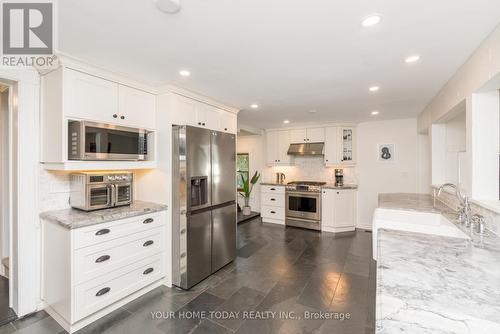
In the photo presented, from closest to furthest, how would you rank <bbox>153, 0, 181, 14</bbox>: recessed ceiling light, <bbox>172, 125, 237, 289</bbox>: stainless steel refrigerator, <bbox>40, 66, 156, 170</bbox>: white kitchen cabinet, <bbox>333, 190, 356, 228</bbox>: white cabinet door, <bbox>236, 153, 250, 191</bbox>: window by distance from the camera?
<bbox>153, 0, 181, 14</bbox>: recessed ceiling light < <bbox>40, 66, 156, 170</bbox>: white kitchen cabinet < <bbox>172, 125, 237, 289</bbox>: stainless steel refrigerator < <bbox>333, 190, 356, 228</bbox>: white cabinet door < <bbox>236, 153, 250, 191</bbox>: window

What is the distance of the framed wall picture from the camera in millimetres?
4773

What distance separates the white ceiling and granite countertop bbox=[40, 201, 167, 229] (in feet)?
4.63

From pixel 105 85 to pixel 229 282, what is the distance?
256cm

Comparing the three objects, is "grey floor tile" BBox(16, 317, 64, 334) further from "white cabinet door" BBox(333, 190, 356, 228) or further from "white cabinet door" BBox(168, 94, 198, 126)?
"white cabinet door" BBox(333, 190, 356, 228)

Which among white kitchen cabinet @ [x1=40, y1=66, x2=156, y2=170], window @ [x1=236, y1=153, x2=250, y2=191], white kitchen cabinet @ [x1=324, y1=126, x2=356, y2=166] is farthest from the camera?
window @ [x1=236, y1=153, x2=250, y2=191]

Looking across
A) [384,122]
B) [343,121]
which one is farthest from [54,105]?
[384,122]

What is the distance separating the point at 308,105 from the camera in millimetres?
3590

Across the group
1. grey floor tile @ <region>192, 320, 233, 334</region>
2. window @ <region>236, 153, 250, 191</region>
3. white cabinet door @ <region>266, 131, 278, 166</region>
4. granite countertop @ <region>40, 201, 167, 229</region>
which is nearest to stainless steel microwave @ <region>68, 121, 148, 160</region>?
granite countertop @ <region>40, 201, 167, 229</region>

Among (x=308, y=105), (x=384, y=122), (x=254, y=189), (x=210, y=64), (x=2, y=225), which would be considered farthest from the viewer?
(x=254, y=189)

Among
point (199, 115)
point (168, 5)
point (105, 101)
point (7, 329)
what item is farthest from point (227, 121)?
point (7, 329)

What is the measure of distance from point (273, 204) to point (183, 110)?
344cm

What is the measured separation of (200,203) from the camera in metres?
2.73

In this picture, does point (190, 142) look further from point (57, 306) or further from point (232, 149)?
point (57, 306)

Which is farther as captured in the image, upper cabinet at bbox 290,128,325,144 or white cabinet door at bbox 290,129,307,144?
white cabinet door at bbox 290,129,307,144
